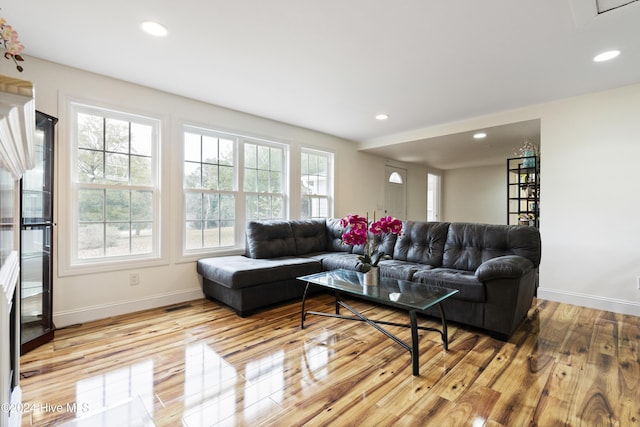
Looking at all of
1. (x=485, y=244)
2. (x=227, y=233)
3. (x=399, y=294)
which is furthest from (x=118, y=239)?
(x=485, y=244)

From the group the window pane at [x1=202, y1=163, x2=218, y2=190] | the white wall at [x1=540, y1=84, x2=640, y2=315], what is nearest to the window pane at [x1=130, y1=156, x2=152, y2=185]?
the window pane at [x1=202, y1=163, x2=218, y2=190]

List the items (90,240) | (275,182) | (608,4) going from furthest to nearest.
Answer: (275,182) < (90,240) < (608,4)

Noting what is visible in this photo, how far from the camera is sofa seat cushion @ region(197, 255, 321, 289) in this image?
2.87m

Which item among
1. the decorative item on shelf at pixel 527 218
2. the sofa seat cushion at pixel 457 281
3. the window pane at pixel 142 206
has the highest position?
the window pane at pixel 142 206

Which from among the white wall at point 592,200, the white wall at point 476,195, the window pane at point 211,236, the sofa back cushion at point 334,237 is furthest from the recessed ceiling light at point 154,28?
the white wall at point 476,195

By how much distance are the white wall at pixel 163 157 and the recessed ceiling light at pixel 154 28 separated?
44.4 inches

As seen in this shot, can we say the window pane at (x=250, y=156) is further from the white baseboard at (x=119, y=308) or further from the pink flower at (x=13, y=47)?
the pink flower at (x=13, y=47)

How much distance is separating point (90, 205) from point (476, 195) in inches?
312

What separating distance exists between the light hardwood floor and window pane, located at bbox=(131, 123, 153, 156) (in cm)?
177

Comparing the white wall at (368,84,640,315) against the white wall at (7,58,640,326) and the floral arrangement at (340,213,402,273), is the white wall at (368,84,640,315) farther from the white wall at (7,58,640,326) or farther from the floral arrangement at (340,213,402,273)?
the floral arrangement at (340,213,402,273)

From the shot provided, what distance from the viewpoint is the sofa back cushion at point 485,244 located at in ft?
9.37

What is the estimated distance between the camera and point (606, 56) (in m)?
2.45

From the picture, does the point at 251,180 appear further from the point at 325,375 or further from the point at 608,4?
the point at 608,4

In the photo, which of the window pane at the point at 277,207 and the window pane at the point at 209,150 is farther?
the window pane at the point at 277,207
